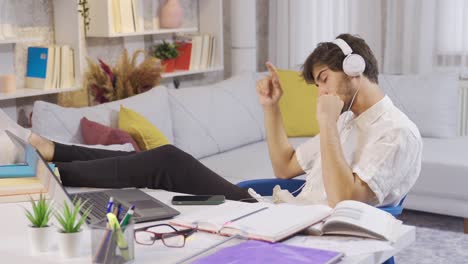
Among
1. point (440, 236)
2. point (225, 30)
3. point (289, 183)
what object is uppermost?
point (225, 30)

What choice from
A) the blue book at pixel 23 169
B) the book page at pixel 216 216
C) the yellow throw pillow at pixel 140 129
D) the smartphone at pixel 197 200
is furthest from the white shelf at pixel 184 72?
the book page at pixel 216 216

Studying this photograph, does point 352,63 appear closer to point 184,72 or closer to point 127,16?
point 127,16

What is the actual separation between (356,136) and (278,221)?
851mm

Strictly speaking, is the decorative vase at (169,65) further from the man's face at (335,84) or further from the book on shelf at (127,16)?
the man's face at (335,84)

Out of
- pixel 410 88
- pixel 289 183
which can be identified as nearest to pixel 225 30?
pixel 410 88

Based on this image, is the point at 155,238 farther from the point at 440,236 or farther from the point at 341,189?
the point at 440,236

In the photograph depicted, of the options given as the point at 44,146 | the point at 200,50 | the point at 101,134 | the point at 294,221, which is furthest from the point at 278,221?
the point at 200,50

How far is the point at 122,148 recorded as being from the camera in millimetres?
3594

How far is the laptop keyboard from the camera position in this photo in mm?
2030

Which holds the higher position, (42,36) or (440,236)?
(42,36)

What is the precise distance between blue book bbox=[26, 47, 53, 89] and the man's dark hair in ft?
6.64

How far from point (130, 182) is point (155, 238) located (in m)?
0.77

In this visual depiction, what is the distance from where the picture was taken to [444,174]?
171 inches

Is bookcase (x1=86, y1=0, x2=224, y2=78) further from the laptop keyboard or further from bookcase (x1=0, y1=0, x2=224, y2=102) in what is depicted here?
the laptop keyboard
